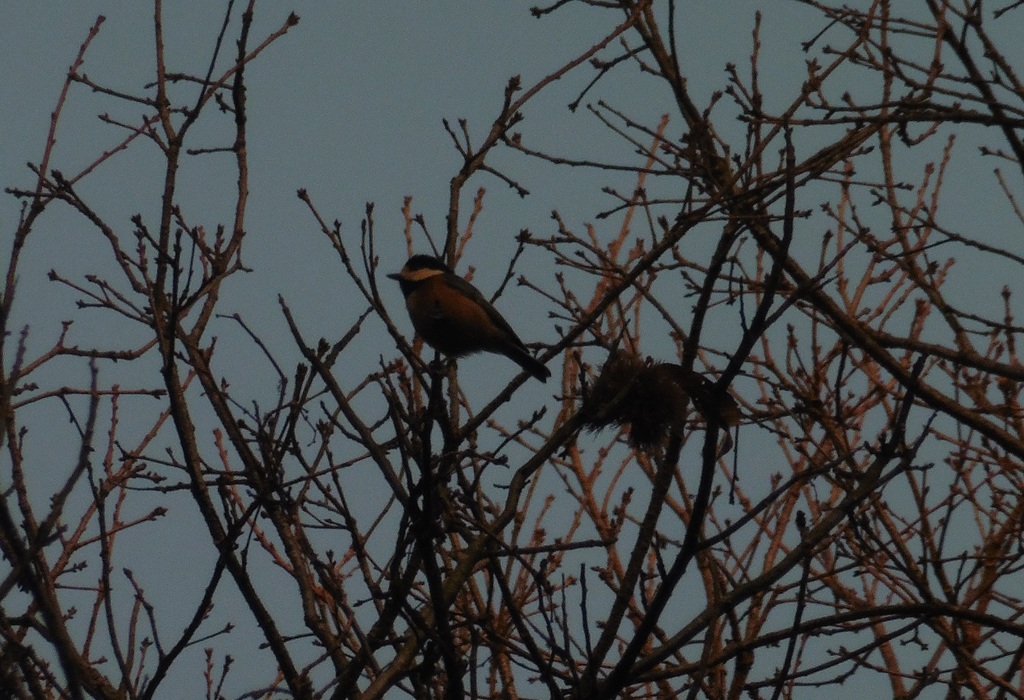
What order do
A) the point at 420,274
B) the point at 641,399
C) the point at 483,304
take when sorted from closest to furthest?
the point at 641,399, the point at 483,304, the point at 420,274

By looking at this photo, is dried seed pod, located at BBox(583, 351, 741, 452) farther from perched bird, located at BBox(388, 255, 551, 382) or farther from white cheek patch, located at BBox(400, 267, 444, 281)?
white cheek patch, located at BBox(400, 267, 444, 281)

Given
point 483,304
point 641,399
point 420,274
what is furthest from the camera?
point 420,274

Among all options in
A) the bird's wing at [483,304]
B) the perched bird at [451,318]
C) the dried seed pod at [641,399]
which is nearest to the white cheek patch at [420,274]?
the perched bird at [451,318]

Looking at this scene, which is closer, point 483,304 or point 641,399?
point 641,399

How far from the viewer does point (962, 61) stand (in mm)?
5141

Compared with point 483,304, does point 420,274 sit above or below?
above

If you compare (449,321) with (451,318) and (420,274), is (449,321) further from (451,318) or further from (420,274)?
(420,274)

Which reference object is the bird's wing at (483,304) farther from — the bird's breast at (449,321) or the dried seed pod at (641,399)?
the dried seed pod at (641,399)

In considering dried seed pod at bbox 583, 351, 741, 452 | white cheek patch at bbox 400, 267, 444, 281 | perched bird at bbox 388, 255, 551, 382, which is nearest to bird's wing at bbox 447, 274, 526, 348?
perched bird at bbox 388, 255, 551, 382

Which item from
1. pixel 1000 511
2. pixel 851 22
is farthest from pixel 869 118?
pixel 1000 511

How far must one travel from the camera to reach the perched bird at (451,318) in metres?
6.85

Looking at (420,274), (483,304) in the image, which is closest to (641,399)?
(483,304)

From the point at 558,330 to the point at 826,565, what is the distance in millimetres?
1774

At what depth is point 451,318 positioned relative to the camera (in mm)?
6945
